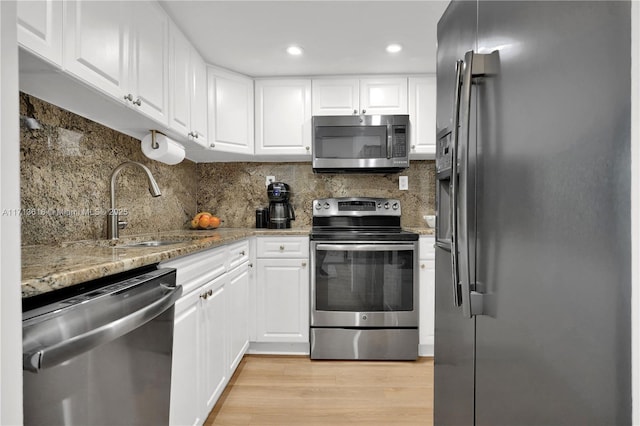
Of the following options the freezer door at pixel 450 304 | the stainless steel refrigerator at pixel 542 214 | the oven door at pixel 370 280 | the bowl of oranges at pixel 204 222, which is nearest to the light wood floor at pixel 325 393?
the oven door at pixel 370 280

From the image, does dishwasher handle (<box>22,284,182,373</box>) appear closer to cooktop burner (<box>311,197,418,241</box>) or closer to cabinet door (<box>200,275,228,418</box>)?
cabinet door (<box>200,275,228,418</box>)

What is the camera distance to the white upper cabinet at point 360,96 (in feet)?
9.53

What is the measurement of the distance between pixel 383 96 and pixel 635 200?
2.65 meters

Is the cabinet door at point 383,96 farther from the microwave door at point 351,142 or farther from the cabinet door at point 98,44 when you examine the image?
the cabinet door at point 98,44

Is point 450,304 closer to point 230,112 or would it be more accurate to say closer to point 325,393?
point 325,393

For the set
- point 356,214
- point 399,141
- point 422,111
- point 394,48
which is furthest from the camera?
point 356,214

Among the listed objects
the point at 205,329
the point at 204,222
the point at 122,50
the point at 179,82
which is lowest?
the point at 205,329

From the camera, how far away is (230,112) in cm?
281

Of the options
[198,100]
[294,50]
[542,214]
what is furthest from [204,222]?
[542,214]

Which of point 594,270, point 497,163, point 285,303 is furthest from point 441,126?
point 285,303

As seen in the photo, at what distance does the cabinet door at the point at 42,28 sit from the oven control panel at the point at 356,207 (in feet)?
7.00

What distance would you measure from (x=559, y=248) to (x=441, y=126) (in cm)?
71

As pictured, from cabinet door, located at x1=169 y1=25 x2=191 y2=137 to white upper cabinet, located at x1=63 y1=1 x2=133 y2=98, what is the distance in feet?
1.58

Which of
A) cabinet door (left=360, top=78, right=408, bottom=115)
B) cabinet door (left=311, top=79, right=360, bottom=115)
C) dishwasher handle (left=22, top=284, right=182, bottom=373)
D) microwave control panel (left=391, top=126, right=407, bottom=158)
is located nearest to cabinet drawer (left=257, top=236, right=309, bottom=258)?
microwave control panel (left=391, top=126, right=407, bottom=158)
